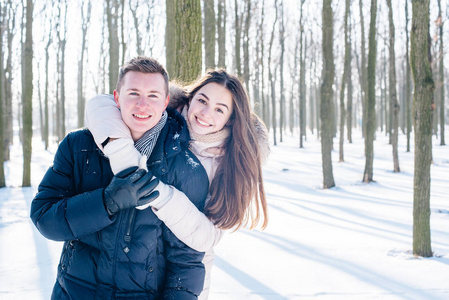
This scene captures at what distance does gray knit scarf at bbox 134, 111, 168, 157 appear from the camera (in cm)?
176

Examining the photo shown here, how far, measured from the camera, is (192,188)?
182cm

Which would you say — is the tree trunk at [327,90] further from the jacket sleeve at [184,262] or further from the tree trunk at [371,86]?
the jacket sleeve at [184,262]

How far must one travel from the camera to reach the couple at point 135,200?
1.53 m

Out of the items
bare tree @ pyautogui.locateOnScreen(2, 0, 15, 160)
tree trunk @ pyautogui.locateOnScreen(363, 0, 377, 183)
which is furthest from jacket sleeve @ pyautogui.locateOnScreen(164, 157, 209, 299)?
bare tree @ pyautogui.locateOnScreen(2, 0, 15, 160)

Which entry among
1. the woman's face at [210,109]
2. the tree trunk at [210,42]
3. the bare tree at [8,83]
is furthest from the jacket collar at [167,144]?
the bare tree at [8,83]

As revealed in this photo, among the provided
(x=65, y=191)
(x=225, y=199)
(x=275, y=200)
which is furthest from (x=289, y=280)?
(x=275, y=200)

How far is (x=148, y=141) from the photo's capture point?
1777 millimetres

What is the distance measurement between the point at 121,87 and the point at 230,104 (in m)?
0.68

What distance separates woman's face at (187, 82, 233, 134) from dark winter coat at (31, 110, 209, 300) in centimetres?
33

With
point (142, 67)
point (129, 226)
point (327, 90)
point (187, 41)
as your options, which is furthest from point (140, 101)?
point (327, 90)

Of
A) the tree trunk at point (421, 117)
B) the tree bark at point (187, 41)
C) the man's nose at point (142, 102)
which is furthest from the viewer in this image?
the tree trunk at point (421, 117)

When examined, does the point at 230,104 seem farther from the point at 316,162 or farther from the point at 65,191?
the point at 316,162

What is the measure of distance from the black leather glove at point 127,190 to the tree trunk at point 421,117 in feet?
13.4

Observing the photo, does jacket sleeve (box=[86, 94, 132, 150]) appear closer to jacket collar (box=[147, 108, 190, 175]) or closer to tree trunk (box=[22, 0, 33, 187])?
jacket collar (box=[147, 108, 190, 175])
